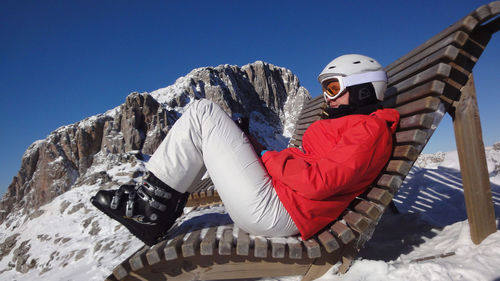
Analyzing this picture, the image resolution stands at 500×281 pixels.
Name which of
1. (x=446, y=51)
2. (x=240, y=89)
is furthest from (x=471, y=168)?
(x=240, y=89)

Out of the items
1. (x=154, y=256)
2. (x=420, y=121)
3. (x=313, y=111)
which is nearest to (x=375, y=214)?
(x=420, y=121)

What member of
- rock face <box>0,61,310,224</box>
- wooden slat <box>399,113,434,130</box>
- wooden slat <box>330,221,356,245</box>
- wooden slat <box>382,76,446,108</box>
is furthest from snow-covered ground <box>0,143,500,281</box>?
rock face <box>0,61,310,224</box>

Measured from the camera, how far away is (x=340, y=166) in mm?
1701

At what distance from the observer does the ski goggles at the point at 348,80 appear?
2217 mm

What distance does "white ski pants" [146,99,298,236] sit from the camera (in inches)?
71.7

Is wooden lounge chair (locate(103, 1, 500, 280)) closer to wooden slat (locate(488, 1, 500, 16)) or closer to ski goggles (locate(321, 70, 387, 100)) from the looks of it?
wooden slat (locate(488, 1, 500, 16))

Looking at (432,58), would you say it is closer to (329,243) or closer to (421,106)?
(421,106)

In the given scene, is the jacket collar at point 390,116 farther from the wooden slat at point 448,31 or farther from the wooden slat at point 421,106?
the wooden slat at point 448,31

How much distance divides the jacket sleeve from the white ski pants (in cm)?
21

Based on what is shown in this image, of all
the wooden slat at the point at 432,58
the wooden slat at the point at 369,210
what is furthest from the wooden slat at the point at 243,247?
the wooden slat at the point at 432,58

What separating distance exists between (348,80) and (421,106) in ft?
1.97

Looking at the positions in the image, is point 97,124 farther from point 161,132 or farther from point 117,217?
point 117,217

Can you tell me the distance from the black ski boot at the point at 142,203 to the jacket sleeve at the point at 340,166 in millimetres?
849

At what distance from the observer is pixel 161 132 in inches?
1463
